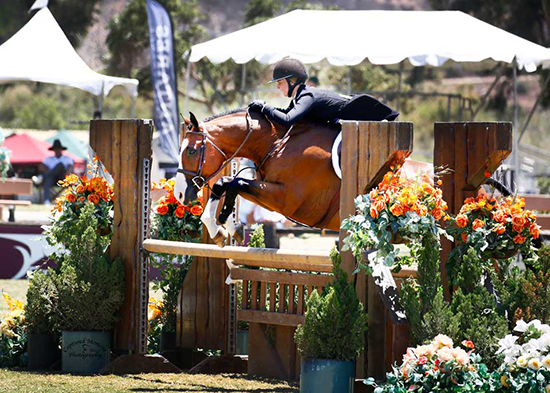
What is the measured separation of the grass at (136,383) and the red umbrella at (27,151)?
20.9 m

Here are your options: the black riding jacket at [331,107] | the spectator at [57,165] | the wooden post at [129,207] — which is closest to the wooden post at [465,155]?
the black riding jacket at [331,107]

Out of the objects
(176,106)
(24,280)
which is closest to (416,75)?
(176,106)

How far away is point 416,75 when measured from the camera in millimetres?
39406

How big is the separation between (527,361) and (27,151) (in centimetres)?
2418

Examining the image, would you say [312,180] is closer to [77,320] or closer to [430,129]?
[77,320]

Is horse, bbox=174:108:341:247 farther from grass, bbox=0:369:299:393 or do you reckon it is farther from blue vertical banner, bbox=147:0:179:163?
blue vertical banner, bbox=147:0:179:163

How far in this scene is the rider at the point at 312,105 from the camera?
576cm

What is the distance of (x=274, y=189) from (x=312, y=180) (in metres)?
0.25

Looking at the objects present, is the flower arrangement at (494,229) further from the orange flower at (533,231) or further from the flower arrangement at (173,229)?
the flower arrangement at (173,229)

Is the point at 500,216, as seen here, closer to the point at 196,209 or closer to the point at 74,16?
the point at 196,209

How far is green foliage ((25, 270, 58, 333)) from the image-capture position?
5.79m

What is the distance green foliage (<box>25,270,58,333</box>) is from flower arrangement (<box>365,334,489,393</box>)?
239 cm

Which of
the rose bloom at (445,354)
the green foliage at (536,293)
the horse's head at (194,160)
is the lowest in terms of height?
the rose bloom at (445,354)

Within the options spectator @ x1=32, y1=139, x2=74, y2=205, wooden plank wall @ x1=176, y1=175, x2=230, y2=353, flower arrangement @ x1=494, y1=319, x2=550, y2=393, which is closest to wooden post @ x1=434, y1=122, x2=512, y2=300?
flower arrangement @ x1=494, y1=319, x2=550, y2=393
